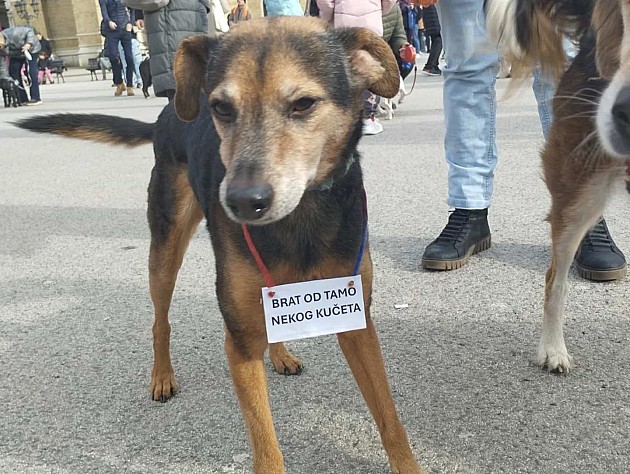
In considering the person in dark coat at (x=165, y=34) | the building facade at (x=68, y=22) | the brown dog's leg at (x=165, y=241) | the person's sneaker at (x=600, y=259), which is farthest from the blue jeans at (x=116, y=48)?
the building facade at (x=68, y=22)

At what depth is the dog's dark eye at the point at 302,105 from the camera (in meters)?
1.99

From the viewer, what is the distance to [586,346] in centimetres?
295

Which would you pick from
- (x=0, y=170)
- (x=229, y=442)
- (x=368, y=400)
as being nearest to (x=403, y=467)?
(x=368, y=400)

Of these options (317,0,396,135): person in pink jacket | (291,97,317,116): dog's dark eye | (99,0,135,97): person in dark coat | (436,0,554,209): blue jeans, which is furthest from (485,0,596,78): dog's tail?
(99,0,135,97): person in dark coat

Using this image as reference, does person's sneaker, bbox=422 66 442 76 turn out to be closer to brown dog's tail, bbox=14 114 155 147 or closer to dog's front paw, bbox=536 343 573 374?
brown dog's tail, bbox=14 114 155 147

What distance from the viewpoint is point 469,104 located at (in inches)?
155

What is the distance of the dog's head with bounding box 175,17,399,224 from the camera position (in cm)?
187

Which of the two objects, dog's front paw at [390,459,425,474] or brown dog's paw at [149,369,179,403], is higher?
dog's front paw at [390,459,425,474]

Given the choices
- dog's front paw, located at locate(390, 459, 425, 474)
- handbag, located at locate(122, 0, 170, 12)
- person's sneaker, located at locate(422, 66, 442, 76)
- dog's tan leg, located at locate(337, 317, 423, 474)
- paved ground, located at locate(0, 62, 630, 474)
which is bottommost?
person's sneaker, located at locate(422, 66, 442, 76)

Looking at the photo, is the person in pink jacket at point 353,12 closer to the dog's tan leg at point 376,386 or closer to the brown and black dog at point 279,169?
the brown and black dog at point 279,169

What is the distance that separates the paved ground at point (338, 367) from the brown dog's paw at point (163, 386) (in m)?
0.05

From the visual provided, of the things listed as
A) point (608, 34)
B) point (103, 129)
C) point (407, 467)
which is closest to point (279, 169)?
point (407, 467)

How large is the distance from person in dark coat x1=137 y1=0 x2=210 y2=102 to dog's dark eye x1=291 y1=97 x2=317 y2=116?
2.79 m

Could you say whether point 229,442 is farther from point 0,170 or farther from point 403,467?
point 0,170
